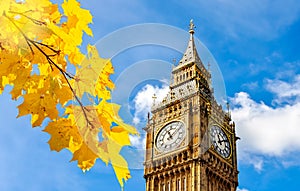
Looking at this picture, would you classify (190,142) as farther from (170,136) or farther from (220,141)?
(220,141)

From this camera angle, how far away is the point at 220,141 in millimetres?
42906

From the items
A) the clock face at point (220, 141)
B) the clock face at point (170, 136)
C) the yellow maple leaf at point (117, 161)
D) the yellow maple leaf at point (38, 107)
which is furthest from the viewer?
the clock face at point (220, 141)

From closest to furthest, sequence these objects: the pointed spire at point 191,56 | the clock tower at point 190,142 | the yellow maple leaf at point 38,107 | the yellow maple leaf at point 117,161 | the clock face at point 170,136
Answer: the yellow maple leaf at point 38,107 < the yellow maple leaf at point 117,161 < the clock tower at point 190,142 < the clock face at point 170,136 < the pointed spire at point 191,56

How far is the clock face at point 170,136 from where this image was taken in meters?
41.6

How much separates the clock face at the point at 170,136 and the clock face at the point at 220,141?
2644 millimetres

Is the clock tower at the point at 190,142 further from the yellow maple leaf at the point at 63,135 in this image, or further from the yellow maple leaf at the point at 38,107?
the yellow maple leaf at the point at 38,107

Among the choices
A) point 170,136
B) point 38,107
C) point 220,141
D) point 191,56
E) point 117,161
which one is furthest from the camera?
point 191,56

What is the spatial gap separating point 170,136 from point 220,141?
4402 mm

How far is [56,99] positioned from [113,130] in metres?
0.46

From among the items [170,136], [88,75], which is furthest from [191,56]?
[88,75]

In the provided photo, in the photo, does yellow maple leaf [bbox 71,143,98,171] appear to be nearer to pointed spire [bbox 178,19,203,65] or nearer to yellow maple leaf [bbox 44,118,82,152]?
yellow maple leaf [bbox 44,118,82,152]

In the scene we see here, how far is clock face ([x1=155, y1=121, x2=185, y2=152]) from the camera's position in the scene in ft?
137

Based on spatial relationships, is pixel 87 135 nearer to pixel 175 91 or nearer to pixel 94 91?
pixel 94 91

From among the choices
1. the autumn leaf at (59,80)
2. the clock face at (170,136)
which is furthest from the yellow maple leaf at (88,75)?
the clock face at (170,136)
